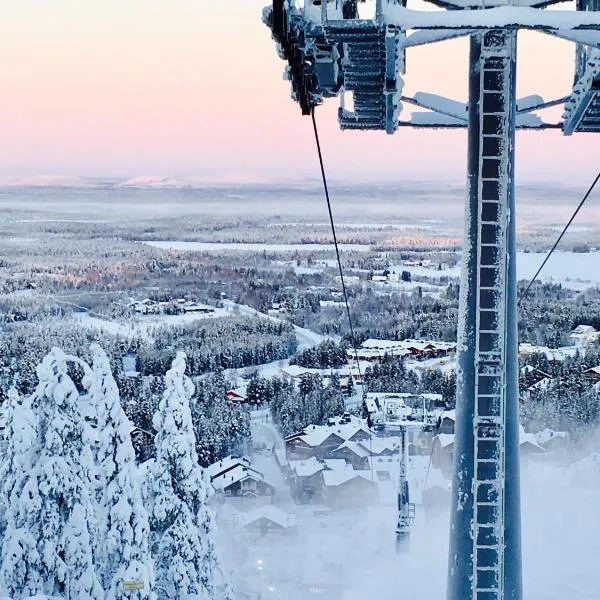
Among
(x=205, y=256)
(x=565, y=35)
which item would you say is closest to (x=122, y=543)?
(x=565, y=35)

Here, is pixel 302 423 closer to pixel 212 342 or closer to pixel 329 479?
pixel 329 479

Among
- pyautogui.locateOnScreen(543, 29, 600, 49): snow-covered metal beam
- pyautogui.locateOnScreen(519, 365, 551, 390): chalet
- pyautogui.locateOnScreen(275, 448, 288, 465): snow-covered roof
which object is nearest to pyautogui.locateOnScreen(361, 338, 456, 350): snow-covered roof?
pyautogui.locateOnScreen(519, 365, 551, 390): chalet

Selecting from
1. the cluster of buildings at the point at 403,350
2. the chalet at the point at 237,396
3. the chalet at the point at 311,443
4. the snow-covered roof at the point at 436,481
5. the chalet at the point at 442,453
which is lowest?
the cluster of buildings at the point at 403,350

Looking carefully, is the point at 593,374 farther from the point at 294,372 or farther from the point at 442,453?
the point at 442,453

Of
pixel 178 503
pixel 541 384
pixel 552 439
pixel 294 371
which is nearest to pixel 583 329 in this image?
pixel 541 384

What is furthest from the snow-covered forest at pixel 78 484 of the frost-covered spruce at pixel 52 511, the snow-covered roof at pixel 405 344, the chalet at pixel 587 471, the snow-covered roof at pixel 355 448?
the snow-covered roof at pixel 405 344

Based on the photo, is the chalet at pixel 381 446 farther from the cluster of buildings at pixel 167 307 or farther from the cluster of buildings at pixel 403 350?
the cluster of buildings at pixel 167 307
